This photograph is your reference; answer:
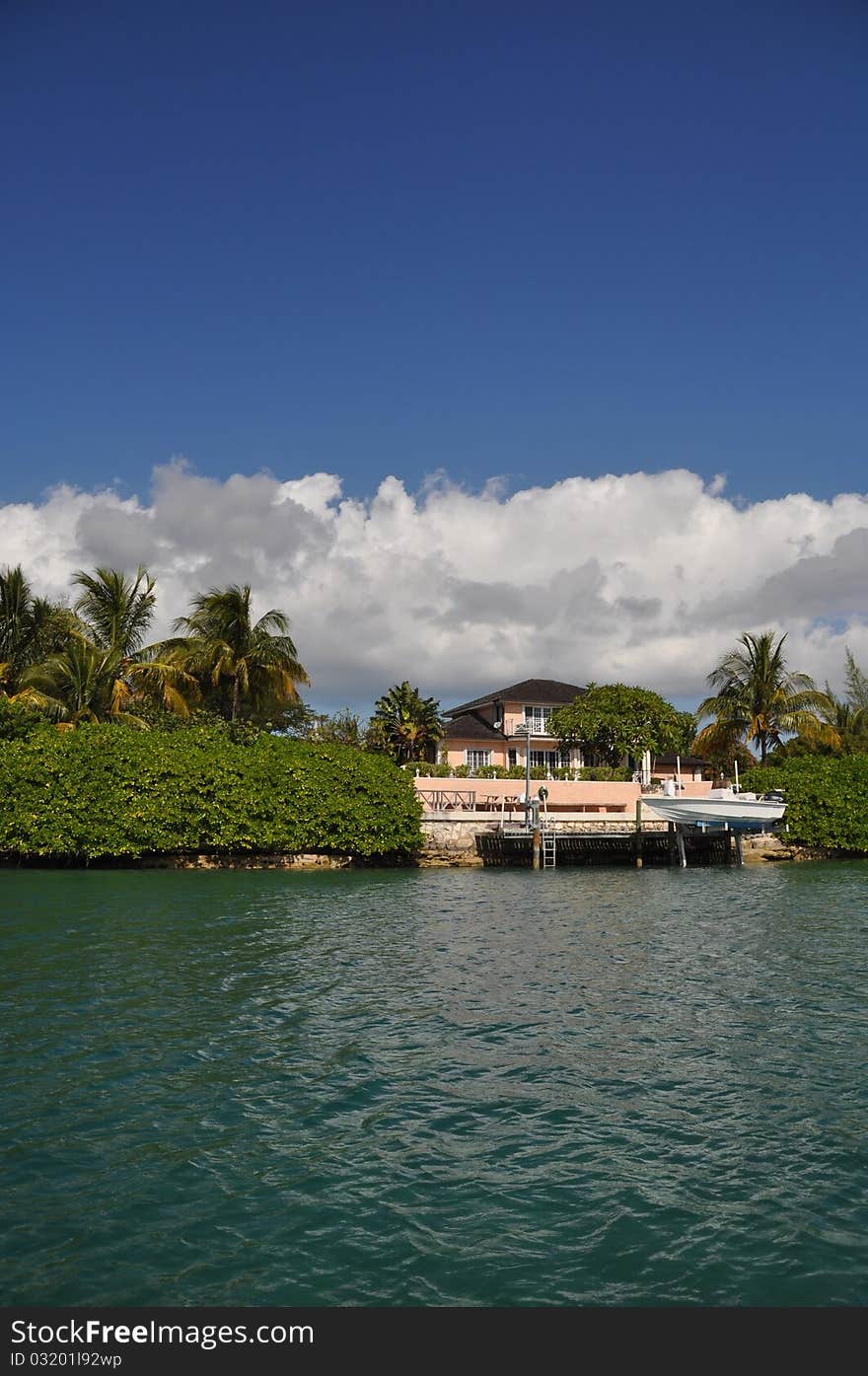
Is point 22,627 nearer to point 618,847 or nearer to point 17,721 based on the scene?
point 17,721

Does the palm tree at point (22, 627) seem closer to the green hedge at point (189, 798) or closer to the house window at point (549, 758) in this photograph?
the green hedge at point (189, 798)

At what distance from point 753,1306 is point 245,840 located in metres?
38.3

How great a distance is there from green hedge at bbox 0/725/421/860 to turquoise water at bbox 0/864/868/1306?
22.1 meters

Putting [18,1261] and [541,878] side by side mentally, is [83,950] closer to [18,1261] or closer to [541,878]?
[18,1261]

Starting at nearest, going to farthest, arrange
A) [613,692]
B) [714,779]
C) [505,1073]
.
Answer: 1. [505,1073]
2. [613,692]
3. [714,779]

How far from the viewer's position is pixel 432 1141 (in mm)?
9031

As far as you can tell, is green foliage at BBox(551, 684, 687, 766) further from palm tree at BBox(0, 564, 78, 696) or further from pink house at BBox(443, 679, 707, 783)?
palm tree at BBox(0, 564, 78, 696)

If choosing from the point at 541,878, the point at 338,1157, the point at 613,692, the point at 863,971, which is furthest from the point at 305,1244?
the point at 613,692

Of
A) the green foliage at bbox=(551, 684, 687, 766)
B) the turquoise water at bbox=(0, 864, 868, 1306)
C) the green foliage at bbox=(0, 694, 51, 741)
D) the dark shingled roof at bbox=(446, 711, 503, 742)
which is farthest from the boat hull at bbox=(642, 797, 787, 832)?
the green foliage at bbox=(0, 694, 51, 741)

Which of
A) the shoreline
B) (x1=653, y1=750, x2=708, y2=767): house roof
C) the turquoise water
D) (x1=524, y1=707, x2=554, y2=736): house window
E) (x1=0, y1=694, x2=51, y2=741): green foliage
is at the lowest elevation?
the shoreline

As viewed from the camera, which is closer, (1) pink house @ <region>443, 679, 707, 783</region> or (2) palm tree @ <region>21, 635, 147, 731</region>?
(2) palm tree @ <region>21, 635, 147, 731</region>

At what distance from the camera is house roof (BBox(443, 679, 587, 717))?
68.2 m

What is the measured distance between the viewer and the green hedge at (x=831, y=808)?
5044 cm

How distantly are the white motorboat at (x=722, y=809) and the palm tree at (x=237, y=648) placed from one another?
67.6 feet
